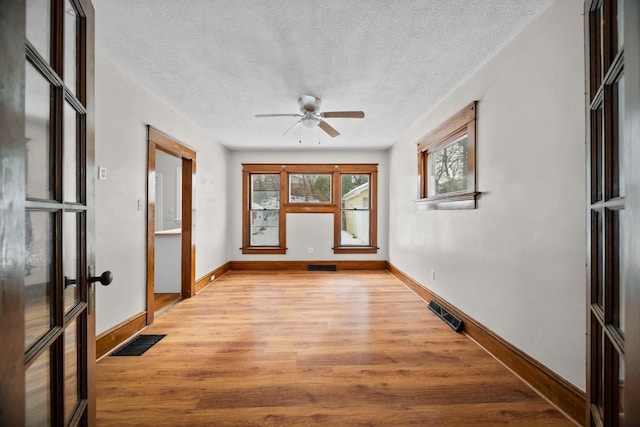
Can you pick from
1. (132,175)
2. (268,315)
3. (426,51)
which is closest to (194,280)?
(268,315)

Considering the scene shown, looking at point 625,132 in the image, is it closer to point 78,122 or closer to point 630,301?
point 630,301

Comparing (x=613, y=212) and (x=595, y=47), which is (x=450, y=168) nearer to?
(x=595, y=47)

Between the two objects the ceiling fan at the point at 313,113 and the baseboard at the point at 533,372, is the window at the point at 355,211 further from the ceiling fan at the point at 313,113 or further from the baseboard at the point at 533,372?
the baseboard at the point at 533,372

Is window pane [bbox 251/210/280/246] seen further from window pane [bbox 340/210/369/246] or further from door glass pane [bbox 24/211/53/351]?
door glass pane [bbox 24/211/53/351]

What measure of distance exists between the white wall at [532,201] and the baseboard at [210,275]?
3540 millimetres

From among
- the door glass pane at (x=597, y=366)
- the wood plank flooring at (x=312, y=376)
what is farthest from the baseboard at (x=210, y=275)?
the door glass pane at (x=597, y=366)

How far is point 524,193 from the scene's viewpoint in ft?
6.94

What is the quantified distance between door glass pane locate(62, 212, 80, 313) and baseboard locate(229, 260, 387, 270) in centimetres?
509

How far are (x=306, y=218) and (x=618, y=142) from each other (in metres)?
5.40

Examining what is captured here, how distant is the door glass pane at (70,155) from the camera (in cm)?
96

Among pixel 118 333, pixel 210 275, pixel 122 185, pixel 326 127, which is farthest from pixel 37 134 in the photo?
pixel 210 275

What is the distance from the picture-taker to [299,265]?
6.09 m

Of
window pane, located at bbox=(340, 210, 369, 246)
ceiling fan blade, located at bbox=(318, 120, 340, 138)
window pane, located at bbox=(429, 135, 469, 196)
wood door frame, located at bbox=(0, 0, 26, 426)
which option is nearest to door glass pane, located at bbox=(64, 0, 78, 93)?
wood door frame, located at bbox=(0, 0, 26, 426)

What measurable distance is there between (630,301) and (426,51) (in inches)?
89.6
